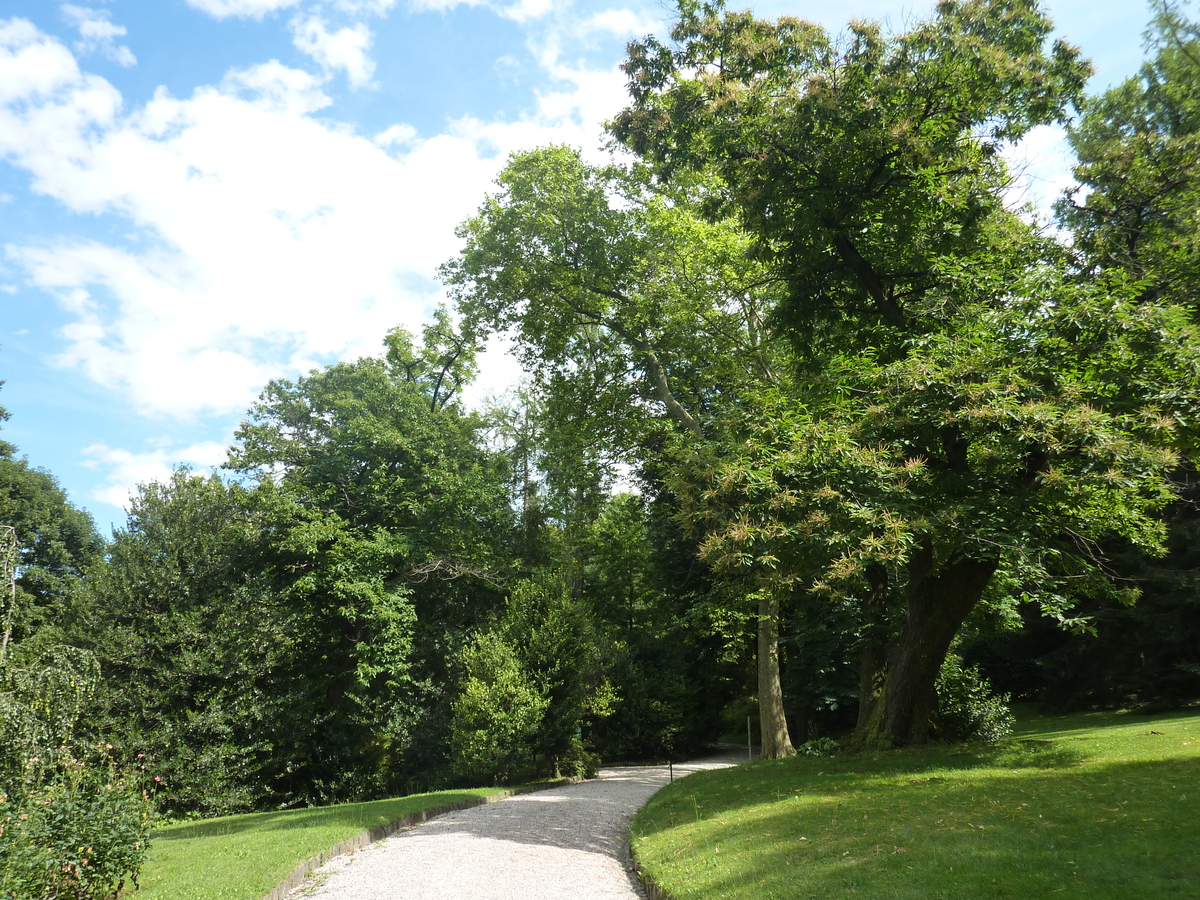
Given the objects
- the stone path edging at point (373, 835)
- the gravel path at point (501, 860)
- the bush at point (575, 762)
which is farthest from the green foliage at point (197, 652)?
the gravel path at point (501, 860)

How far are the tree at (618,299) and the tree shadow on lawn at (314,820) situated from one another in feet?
28.6

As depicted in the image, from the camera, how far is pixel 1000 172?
527 inches

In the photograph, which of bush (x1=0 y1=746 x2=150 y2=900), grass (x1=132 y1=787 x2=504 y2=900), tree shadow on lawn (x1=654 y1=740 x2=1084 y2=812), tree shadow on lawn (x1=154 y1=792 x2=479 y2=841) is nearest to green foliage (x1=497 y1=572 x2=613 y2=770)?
tree shadow on lawn (x1=154 y1=792 x2=479 y2=841)

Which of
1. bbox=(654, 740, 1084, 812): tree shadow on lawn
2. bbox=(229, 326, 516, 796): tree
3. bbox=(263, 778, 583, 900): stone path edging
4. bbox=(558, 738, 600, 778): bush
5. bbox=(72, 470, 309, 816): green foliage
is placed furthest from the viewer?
bbox=(229, 326, 516, 796): tree

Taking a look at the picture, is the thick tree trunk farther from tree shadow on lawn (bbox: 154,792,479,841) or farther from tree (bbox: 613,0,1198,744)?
tree shadow on lawn (bbox: 154,792,479,841)

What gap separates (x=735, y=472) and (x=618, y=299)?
33.8 feet

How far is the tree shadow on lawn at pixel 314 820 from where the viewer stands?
12625mm

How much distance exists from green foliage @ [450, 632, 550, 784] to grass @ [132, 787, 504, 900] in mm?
2230

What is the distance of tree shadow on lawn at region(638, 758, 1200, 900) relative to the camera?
19.7 ft

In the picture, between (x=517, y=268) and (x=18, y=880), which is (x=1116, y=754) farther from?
(x=517, y=268)

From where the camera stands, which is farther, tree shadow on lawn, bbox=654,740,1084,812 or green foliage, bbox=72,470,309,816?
green foliage, bbox=72,470,309,816

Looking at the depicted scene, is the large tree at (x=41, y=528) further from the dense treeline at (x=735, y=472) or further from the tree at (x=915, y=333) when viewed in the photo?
the tree at (x=915, y=333)

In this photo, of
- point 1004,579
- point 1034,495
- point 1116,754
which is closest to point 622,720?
point 1004,579

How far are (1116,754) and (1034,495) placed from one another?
15.3ft
